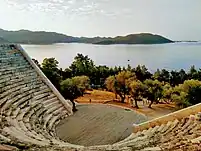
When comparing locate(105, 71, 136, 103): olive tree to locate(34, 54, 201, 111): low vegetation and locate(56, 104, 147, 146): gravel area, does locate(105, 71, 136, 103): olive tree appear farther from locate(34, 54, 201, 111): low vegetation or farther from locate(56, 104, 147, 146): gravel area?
locate(56, 104, 147, 146): gravel area

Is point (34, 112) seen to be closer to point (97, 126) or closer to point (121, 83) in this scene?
point (97, 126)

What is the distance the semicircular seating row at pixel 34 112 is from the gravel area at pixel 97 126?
505 mm

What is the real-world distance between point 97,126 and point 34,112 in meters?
2.81

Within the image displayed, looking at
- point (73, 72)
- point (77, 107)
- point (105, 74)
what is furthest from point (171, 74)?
point (77, 107)

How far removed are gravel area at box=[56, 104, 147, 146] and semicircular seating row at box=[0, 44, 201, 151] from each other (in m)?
0.51

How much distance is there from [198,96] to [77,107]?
32.9 feet

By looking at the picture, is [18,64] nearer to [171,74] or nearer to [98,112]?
[98,112]

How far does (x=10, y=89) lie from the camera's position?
41.3 ft

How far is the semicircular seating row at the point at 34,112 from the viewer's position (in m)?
8.35

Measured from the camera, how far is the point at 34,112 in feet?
38.6

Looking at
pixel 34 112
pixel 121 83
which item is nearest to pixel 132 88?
pixel 121 83

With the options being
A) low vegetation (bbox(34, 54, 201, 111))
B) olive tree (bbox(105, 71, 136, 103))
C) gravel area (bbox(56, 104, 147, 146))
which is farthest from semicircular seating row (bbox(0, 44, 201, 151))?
olive tree (bbox(105, 71, 136, 103))

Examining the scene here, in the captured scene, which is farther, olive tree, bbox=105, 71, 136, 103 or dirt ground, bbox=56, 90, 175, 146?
olive tree, bbox=105, 71, 136, 103

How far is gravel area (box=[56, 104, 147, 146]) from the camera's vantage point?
11174 millimetres
